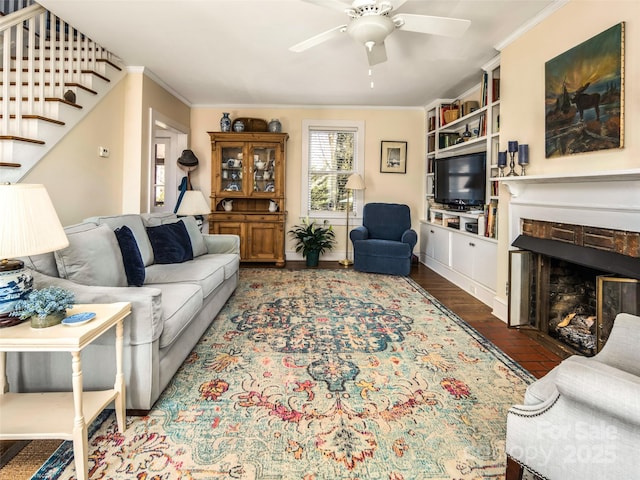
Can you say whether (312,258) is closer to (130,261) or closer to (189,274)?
(189,274)

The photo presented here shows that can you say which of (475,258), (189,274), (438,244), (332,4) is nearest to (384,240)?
(438,244)

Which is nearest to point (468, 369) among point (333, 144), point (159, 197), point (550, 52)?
point (550, 52)

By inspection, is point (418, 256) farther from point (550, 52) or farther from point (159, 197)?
point (159, 197)

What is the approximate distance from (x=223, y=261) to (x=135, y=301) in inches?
69.6

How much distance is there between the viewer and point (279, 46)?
3.63 metres

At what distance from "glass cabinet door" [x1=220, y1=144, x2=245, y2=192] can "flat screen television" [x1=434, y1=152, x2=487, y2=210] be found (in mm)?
3055

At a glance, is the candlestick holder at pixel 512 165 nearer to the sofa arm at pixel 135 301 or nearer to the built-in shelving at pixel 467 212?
the built-in shelving at pixel 467 212

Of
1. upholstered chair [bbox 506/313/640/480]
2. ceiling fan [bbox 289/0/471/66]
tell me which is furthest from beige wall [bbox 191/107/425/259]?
upholstered chair [bbox 506/313/640/480]

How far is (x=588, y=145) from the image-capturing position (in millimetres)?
2465

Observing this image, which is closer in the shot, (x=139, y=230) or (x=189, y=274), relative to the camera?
(x=189, y=274)

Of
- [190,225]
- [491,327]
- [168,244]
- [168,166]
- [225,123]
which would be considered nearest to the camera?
[491,327]

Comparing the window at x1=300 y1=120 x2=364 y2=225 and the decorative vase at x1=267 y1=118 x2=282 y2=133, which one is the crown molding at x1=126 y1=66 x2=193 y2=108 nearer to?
the decorative vase at x1=267 y1=118 x2=282 y2=133

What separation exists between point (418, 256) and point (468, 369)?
4.03 metres

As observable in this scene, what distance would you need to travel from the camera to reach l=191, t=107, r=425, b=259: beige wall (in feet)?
20.2
